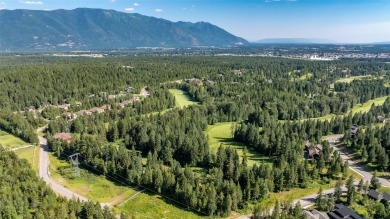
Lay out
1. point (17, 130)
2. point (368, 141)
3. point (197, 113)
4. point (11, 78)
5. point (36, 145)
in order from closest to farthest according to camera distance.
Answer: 1. point (368, 141)
2. point (36, 145)
3. point (17, 130)
4. point (197, 113)
5. point (11, 78)

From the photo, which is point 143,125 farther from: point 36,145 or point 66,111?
point 66,111

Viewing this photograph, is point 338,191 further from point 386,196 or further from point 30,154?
point 30,154

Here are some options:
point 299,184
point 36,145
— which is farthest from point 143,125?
point 299,184

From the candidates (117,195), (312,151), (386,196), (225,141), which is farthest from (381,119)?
(117,195)

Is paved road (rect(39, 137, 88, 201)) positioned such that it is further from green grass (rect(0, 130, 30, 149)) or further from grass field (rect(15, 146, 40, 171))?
green grass (rect(0, 130, 30, 149))

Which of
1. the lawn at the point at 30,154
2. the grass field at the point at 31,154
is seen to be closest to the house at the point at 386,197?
the grass field at the point at 31,154

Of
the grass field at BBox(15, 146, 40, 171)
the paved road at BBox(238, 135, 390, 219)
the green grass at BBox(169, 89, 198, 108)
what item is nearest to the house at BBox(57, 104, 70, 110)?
the grass field at BBox(15, 146, 40, 171)

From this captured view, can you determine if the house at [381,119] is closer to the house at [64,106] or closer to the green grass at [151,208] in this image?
the green grass at [151,208]
